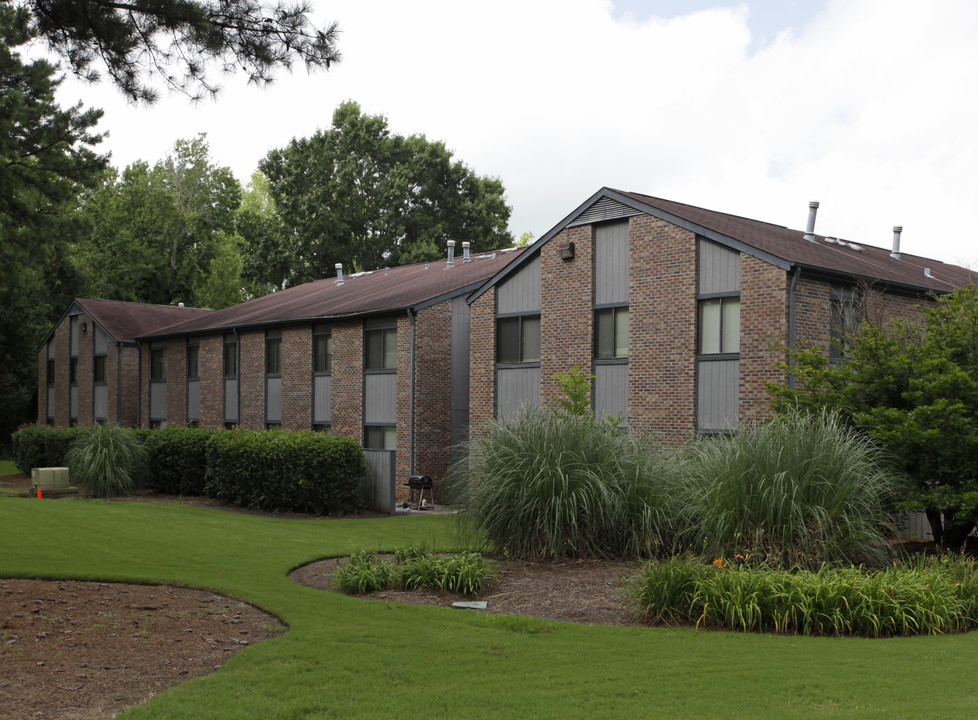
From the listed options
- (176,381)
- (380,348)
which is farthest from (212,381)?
(380,348)

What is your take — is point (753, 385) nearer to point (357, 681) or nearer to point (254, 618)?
point (254, 618)

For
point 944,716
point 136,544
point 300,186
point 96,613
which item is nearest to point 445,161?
point 300,186

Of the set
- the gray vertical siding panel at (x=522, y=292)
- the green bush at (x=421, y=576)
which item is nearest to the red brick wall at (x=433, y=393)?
the gray vertical siding panel at (x=522, y=292)

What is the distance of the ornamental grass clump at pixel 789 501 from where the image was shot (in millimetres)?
9703

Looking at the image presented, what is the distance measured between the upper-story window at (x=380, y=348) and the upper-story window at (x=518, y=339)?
3406 mm

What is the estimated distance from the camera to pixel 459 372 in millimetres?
24688

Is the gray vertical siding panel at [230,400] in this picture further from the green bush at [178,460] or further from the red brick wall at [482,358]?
the red brick wall at [482,358]

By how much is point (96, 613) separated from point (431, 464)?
15.3 metres

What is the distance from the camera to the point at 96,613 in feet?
28.9

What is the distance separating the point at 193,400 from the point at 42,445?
16.1 ft

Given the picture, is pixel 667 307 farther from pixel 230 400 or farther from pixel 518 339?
pixel 230 400

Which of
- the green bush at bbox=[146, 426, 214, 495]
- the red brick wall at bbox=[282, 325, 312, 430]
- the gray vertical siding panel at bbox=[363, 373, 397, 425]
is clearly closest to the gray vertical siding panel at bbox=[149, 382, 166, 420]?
the red brick wall at bbox=[282, 325, 312, 430]

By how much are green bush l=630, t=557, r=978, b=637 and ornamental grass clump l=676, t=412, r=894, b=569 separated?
0.73 meters

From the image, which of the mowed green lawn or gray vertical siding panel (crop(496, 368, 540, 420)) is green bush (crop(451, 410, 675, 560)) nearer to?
the mowed green lawn
